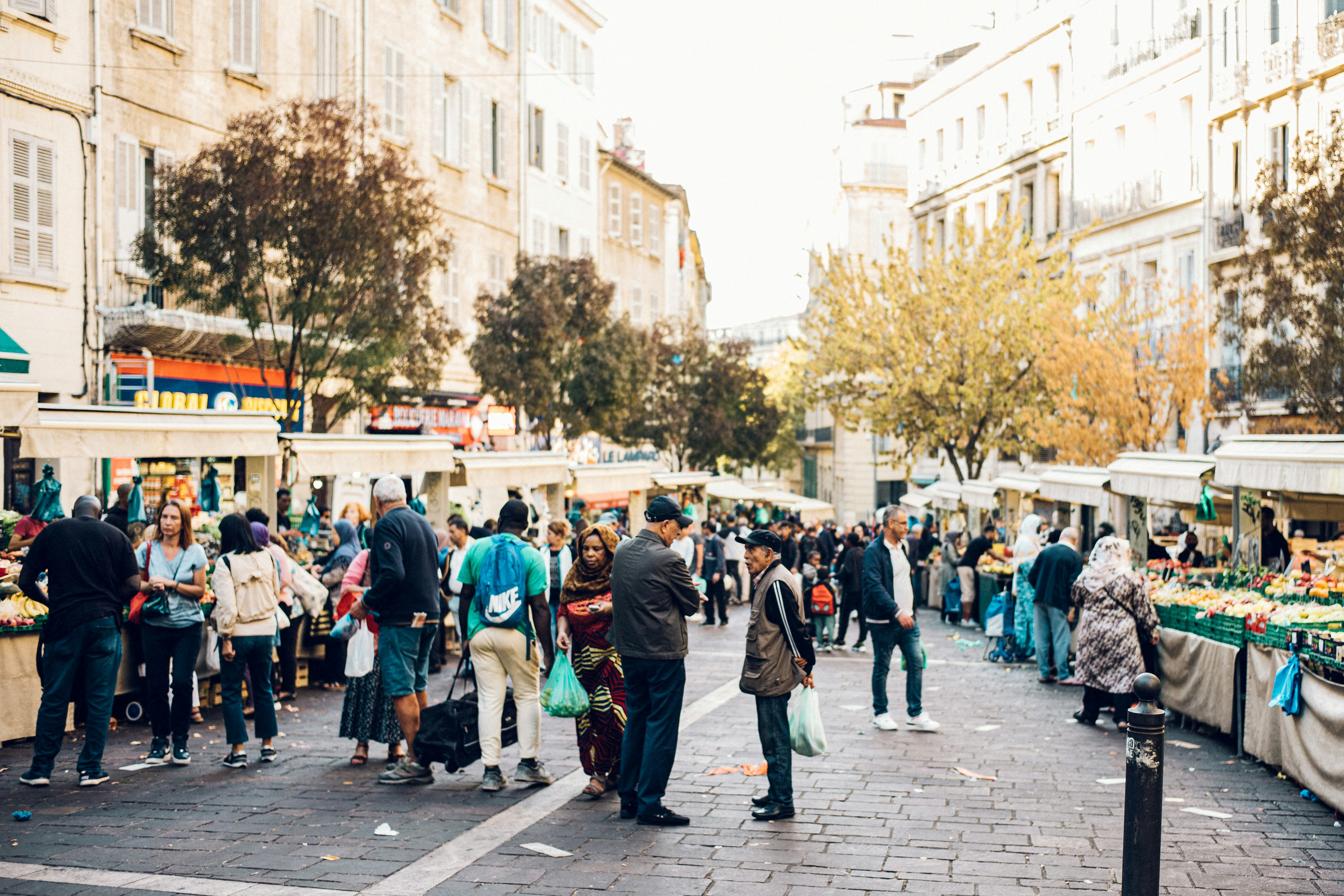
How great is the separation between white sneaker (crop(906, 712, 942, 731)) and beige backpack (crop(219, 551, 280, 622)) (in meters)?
5.48

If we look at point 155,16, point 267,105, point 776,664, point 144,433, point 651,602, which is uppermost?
point 155,16

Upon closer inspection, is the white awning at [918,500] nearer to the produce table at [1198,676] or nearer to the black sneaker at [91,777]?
the produce table at [1198,676]

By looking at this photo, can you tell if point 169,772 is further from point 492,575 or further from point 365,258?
point 365,258

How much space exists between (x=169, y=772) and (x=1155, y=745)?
261 inches

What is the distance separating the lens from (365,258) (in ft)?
61.7

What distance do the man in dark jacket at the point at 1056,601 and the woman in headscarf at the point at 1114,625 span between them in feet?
9.67

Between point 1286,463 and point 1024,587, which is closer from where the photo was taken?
point 1286,463

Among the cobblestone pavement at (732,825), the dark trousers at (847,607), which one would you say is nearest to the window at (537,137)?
the dark trousers at (847,607)

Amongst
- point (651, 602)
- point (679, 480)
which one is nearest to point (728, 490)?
point (679, 480)

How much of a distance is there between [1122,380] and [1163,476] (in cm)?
1426

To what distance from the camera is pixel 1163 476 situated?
16547mm

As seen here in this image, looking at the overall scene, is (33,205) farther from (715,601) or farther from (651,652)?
(651,652)

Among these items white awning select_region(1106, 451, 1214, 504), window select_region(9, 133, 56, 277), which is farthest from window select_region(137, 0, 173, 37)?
white awning select_region(1106, 451, 1214, 504)

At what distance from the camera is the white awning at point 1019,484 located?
79.5ft
